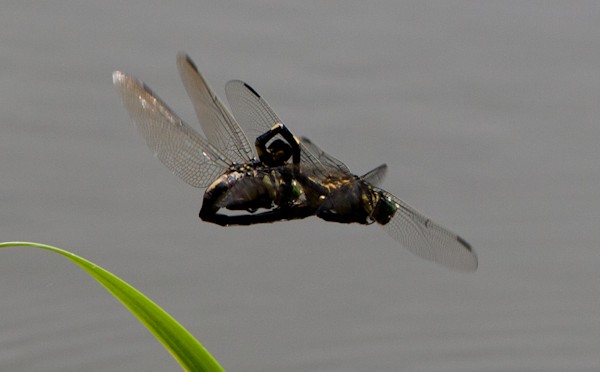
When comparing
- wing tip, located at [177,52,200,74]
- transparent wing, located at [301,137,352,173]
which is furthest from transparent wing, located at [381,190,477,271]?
wing tip, located at [177,52,200,74]

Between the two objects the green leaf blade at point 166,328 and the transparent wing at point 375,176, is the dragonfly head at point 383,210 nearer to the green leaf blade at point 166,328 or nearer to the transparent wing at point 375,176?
the transparent wing at point 375,176

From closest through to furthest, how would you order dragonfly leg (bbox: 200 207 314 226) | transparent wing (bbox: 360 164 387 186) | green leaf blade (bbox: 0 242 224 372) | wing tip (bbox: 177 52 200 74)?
green leaf blade (bbox: 0 242 224 372) < dragonfly leg (bbox: 200 207 314 226) < transparent wing (bbox: 360 164 387 186) < wing tip (bbox: 177 52 200 74)

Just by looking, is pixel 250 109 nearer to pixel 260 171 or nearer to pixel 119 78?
pixel 260 171

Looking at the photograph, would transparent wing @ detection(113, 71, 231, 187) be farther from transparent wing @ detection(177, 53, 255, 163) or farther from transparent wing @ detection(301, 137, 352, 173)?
transparent wing @ detection(301, 137, 352, 173)

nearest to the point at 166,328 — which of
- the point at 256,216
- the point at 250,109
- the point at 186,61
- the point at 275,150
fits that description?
the point at 256,216

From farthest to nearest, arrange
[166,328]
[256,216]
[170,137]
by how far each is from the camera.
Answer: [170,137] → [256,216] → [166,328]

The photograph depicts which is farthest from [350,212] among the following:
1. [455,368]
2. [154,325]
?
[455,368]
